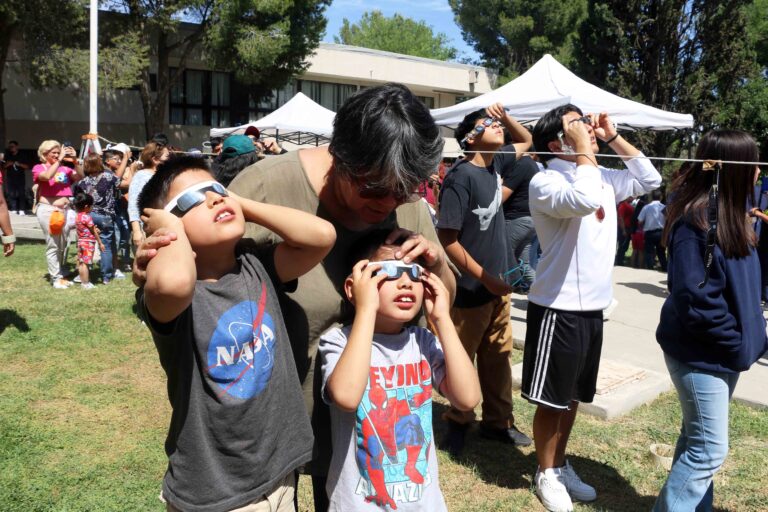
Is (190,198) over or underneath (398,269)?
over

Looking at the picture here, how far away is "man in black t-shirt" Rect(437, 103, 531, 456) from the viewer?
4004mm

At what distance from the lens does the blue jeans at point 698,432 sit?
284cm

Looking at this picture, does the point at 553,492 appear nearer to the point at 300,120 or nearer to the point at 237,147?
the point at 237,147

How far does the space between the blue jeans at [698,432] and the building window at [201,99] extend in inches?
1085

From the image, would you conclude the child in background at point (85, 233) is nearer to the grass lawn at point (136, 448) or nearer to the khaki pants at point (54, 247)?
the khaki pants at point (54, 247)

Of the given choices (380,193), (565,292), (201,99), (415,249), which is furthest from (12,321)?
(201,99)

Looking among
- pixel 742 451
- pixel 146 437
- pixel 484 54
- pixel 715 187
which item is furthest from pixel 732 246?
A: pixel 484 54

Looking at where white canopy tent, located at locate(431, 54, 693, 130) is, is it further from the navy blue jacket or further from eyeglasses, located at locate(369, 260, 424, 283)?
eyeglasses, located at locate(369, 260, 424, 283)

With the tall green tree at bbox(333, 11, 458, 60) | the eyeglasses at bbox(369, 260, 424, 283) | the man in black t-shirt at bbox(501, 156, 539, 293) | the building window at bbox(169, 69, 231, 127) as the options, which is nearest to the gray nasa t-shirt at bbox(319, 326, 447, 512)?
the eyeglasses at bbox(369, 260, 424, 283)

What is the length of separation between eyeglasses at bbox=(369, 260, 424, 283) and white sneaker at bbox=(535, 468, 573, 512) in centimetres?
201

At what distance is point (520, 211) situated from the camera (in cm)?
668

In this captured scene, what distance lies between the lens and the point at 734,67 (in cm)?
2264

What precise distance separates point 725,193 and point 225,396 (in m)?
2.23

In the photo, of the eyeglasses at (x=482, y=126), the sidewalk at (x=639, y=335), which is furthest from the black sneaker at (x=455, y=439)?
the eyeglasses at (x=482, y=126)
